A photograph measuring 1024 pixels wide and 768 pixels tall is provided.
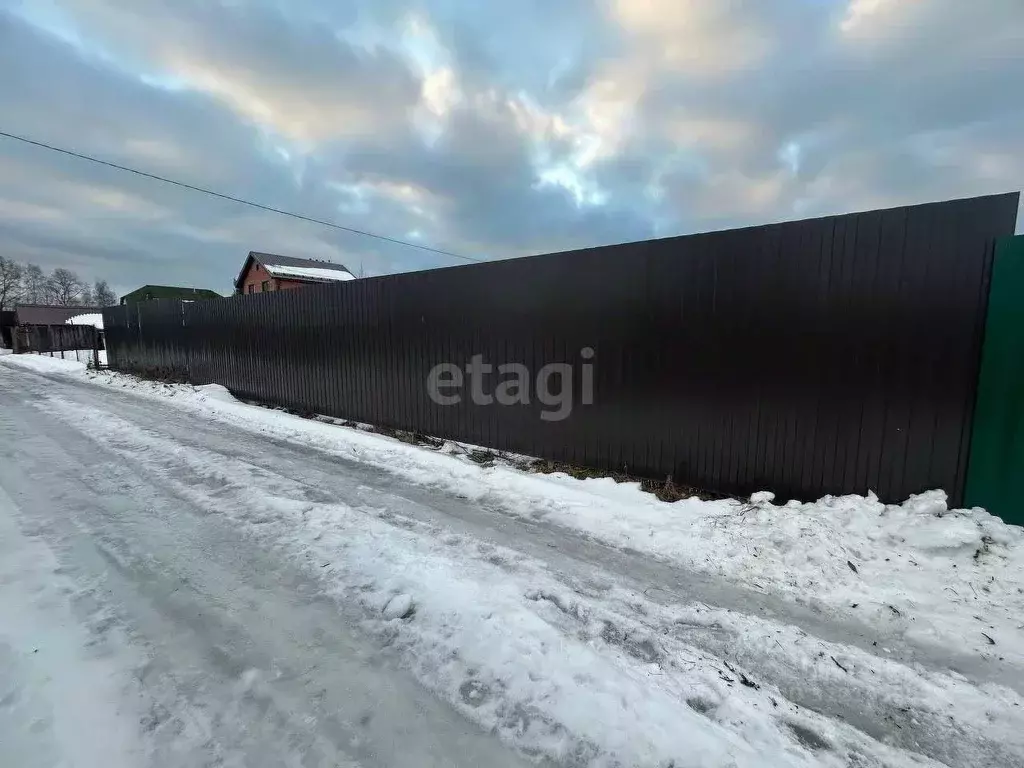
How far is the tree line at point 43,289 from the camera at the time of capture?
57.6m

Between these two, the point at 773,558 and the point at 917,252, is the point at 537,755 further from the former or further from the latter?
the point at 917,252

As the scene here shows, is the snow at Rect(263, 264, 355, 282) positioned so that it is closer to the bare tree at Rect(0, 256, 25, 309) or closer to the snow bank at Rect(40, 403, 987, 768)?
the snow bank at Rect(40, 403, 987, 768)

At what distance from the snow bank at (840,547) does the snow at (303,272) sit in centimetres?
2930

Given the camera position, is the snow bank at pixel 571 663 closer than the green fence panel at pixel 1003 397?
Yes

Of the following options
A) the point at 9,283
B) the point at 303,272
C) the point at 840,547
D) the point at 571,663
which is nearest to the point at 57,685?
the point at 571,663

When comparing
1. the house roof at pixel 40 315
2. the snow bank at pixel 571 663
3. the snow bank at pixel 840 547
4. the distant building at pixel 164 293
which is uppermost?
the distant building at pixel 164 293

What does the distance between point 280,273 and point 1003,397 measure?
1313 inches

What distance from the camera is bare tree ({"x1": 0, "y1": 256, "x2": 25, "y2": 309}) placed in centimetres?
5653

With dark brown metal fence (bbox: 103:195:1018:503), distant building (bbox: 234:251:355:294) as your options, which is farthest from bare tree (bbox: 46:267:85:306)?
dark brown metal fence (bbox: 103:195:1018:503)

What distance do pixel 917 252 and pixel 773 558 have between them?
2.69 meters

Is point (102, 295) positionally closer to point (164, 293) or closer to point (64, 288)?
point (64, 288)

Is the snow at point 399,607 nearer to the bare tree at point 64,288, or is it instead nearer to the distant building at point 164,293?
the distant building at point 164,293

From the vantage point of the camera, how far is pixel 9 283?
5788cm

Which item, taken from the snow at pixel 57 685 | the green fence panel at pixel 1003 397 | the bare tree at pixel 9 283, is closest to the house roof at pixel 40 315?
the bare tree at pixel 9 283
